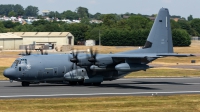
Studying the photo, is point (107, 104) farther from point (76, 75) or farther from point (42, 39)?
point (42, 39)

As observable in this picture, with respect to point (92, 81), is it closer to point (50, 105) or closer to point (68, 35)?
point (50, 105)

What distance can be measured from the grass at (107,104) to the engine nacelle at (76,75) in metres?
9.40

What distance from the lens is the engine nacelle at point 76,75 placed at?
1698 inches

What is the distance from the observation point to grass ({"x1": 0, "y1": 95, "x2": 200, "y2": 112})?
2895cm

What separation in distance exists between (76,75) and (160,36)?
10562 mm

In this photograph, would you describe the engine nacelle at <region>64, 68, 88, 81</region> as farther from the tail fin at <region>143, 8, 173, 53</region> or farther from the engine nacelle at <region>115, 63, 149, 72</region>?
the tail fin at <region>143, 8, 173, 53</region>

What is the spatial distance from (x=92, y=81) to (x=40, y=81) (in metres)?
4.82

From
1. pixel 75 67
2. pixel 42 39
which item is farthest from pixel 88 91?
pixel 42 39

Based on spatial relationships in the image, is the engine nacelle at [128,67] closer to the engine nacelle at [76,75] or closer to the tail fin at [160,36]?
the engine nacelle at [76,75]

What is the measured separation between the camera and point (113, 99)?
33.4m

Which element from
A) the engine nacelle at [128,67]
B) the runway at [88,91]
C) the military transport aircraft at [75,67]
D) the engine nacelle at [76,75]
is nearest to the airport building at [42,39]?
the military transport aircraft at [75,67]

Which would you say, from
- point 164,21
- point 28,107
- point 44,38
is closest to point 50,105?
point 28,107

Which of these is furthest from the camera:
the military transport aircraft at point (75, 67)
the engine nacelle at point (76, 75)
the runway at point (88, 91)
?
the engine nacelle at point (76, 75)

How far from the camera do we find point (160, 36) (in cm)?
4841
